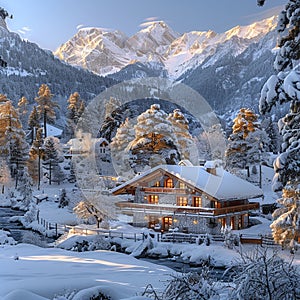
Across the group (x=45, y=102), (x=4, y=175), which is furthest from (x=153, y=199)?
(x=45, y=102)

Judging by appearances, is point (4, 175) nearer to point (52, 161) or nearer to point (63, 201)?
point (52, 161)

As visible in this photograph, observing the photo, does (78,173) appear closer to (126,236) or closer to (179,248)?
(126,236)

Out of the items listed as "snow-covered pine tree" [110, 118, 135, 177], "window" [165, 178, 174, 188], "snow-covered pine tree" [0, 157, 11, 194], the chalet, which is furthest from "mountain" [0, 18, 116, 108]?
"window" [165, 178, 174, 188]

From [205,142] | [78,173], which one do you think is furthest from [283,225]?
[205,142]

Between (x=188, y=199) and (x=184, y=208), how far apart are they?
2.90ft

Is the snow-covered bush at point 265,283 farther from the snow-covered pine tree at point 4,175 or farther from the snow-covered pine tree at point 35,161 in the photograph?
the snow-covered pine tree at point 35,161

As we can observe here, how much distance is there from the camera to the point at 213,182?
114 ft

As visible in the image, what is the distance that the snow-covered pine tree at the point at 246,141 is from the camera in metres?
48.3

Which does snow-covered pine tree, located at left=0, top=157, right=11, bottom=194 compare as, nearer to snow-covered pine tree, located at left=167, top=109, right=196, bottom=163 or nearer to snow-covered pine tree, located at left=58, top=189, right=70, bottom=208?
snow-covered pine tree, located at left=58, top=189, right=70, bottom=208

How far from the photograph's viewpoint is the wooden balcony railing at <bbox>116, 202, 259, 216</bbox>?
33406 mm

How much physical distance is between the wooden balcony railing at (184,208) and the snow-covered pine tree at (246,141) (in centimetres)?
1247

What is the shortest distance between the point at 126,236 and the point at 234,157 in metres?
21.2

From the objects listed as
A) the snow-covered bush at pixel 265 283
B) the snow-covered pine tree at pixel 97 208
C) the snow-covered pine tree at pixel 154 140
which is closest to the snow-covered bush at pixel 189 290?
the snow-covered bush at pixel 265 283

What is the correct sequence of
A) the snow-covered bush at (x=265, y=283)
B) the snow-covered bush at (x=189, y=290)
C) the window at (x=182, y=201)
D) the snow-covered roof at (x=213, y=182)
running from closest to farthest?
1. the snow-covered bush at (x=265, y=283)
2. the snow-covered bush at (x=189, y=290)
3. the snow-covered roof at (x=213, y=182)
4. the window at (x=182, y=201)
